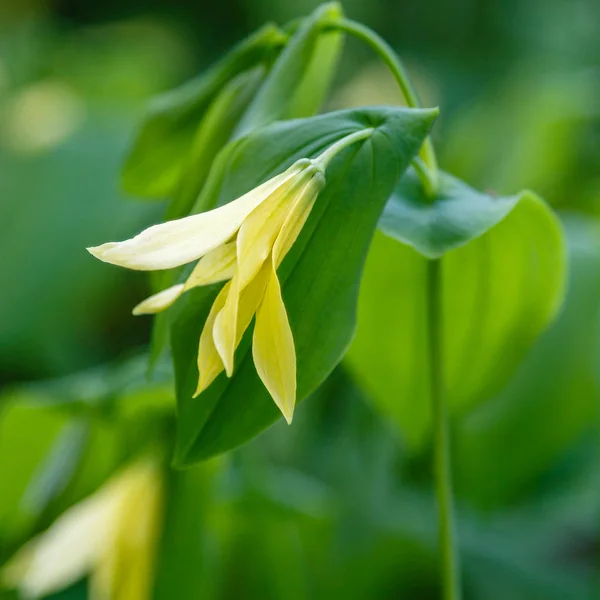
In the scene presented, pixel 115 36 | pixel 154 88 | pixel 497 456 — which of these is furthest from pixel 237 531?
pixel 115 36

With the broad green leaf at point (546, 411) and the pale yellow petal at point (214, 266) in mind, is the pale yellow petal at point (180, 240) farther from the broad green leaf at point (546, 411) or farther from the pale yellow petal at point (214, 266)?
the broad green leaf at point (546, 411)

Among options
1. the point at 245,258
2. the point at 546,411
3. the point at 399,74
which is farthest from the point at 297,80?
the point at 546,411

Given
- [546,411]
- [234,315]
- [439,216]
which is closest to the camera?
[234,315]

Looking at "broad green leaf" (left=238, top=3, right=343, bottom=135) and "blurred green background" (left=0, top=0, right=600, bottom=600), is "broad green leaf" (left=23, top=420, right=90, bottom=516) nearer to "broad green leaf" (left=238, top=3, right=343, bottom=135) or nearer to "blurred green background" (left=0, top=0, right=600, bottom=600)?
"blurred green background" (left=0, top=0, right=600, bottom=600)

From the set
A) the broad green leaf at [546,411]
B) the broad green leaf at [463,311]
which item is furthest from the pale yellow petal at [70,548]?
the broad green leaf at [546,411]

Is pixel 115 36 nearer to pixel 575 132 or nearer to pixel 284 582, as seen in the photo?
pixel 575 132

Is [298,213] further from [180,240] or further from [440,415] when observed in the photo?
[440,415]

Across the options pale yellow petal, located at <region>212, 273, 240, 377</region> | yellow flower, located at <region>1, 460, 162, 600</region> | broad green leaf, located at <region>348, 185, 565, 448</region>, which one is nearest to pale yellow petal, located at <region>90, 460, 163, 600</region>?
yellow flower, located at <region>1, 460, 162, 600</region>
